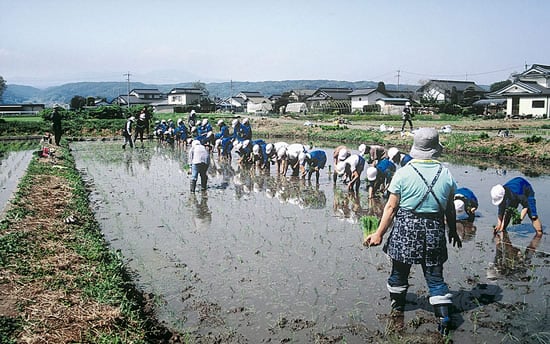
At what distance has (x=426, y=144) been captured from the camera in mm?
4430

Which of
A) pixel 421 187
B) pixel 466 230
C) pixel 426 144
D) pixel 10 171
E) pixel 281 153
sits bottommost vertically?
pixel 466 230

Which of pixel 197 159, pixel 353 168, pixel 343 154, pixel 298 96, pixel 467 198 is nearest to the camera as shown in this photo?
pixel 467 198

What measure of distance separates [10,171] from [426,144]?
1484 centimetres

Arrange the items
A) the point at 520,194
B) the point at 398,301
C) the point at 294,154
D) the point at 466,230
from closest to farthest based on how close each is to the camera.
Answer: the point at 398,301
the point at 520,194
the point at 466,230
the point at 294,154

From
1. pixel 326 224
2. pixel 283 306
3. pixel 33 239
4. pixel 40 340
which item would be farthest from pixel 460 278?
pixel 33 239

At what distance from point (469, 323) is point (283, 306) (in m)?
1.91

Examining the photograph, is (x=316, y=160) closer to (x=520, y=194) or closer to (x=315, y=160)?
(x=315, y=160)

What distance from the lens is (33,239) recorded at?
684 centimetres

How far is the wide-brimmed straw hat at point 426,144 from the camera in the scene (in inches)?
174

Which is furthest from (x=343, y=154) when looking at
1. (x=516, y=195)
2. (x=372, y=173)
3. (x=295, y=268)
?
(x=295, y=268)

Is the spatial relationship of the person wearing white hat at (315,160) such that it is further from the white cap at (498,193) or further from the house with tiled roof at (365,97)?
the house with tiled roof at (365,97)

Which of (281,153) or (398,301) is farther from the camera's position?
(281,153)

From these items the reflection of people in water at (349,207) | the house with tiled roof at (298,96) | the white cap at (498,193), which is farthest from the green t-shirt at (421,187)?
the house with tiled roof at (298,96)

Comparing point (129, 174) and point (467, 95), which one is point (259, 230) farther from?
point (467, 95)
